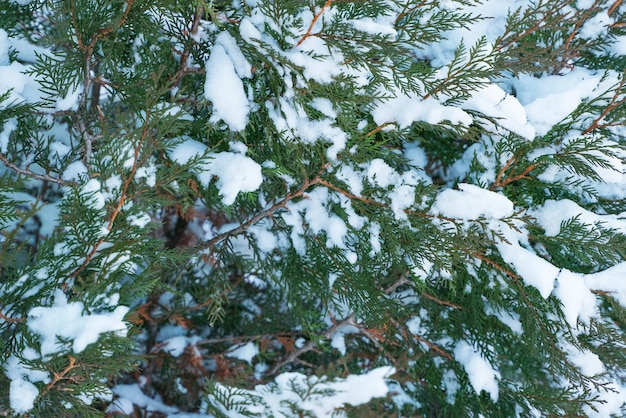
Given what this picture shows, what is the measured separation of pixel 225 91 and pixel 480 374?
1.69m

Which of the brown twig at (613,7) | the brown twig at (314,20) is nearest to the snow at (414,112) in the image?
the brown twig at (314,20)

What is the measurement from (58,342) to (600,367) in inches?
82.3

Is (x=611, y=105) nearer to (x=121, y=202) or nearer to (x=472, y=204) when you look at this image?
(x=472, y=204)

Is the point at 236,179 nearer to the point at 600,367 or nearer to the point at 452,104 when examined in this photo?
the point at 452,104

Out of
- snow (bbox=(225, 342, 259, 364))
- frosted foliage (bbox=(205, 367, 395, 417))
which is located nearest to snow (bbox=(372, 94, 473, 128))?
frosted foliage (bbox=(205, 367, 395, 417))

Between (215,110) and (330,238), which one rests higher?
(215,110)

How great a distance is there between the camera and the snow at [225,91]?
1806 mm

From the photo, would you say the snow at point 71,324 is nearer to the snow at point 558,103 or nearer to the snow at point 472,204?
the snow at point 472,204

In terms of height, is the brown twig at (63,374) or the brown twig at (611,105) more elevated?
the brown twig at (611,105)

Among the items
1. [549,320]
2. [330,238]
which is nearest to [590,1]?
[549,320]

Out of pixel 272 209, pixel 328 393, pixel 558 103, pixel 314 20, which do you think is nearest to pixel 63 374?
pixel 328 393

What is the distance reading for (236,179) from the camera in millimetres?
1814

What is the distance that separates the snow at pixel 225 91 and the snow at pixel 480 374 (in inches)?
60.7

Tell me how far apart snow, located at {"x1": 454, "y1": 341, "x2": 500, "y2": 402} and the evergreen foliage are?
0.04 ft
